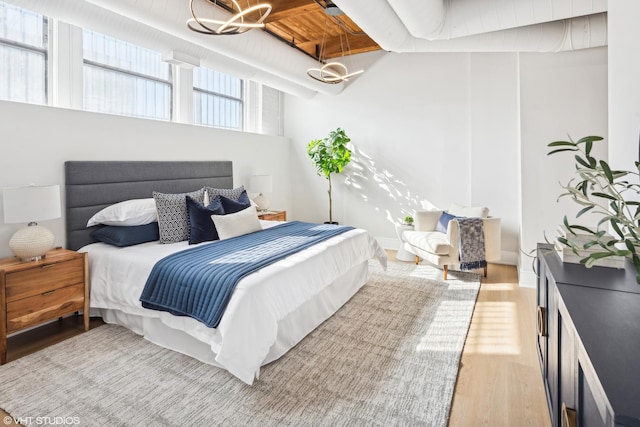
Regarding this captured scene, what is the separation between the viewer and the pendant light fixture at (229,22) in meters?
2.72

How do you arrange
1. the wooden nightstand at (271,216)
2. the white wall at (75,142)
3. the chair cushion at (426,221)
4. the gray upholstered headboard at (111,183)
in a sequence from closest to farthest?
the white wall at (75,142), the gray upholstered headboard at (111,183), the chair cushion at (426,221), the wooden nightstand at (271,216)

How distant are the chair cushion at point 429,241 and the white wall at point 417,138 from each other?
98 cm

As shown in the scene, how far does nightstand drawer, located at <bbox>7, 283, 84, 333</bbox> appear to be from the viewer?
2.47 meters

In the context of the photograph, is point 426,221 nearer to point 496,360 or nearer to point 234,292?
point 496,360

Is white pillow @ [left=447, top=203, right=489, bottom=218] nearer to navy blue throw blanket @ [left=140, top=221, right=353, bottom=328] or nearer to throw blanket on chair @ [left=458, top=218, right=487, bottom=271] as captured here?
throw blanket on chair @ [left=458, top=218, right=487, bottom=271]

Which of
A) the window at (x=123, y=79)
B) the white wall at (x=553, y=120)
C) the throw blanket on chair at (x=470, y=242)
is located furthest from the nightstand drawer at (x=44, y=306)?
the white wall at (x=553, y=120)

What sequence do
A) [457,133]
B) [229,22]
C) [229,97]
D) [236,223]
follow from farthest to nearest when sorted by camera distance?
[229,97] → [457,133] → [236,223] → [229,22]

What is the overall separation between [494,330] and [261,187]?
11.8 feet

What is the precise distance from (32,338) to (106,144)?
1.82 meters

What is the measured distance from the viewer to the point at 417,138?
18.2 ft

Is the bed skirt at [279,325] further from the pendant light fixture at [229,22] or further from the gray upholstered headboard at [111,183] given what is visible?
the pendant light fixture at [229,22]

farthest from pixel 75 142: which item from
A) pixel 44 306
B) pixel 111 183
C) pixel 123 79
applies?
pixel 44 306

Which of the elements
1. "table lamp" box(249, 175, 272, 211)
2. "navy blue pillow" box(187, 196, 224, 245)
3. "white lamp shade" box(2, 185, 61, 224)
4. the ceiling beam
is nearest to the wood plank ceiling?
the ceiling beam

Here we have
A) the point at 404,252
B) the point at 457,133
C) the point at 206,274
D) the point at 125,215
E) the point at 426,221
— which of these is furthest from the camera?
the point at 457,133
